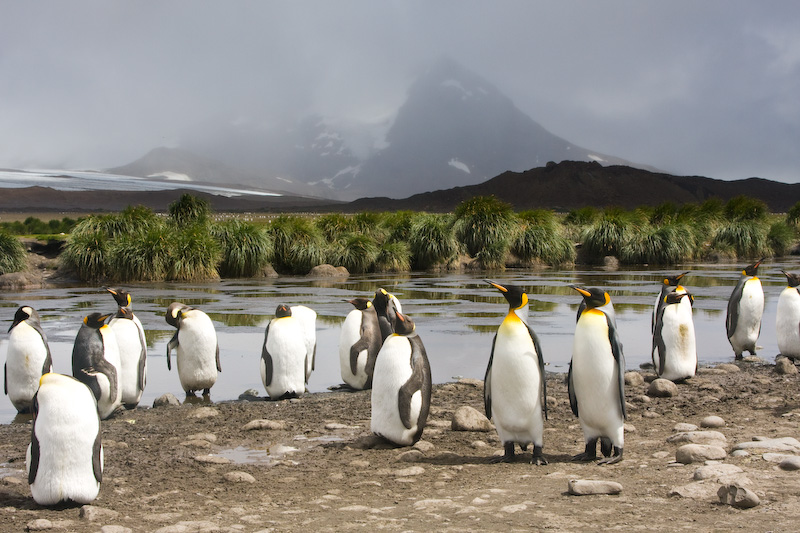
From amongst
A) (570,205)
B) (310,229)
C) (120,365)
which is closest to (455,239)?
(310,229)

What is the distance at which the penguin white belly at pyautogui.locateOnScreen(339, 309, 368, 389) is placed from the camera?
24.3ft

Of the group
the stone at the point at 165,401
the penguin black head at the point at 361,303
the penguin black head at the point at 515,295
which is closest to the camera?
the penguin black head at the point at 515,295

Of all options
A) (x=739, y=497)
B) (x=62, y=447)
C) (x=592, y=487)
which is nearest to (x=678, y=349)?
(x=592, y=487)

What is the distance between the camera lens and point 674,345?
7.39 metres

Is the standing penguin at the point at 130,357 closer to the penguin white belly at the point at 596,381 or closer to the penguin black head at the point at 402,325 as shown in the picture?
the penguin black head at the point at 402,325

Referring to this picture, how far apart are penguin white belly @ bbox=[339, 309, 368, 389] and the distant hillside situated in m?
144

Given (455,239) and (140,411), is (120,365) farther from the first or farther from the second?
(455,239)

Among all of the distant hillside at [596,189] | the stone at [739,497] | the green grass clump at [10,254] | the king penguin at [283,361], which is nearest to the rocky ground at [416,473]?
the stone at [739,497]

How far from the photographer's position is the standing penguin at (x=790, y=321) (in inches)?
331

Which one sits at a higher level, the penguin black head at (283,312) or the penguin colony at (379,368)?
the penguin black head at (283,312)

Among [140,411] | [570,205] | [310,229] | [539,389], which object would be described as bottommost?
[140,411]

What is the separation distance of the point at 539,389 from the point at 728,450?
3.92 ft

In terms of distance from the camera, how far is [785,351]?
8.57 m

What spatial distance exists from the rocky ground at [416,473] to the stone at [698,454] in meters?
0.01
